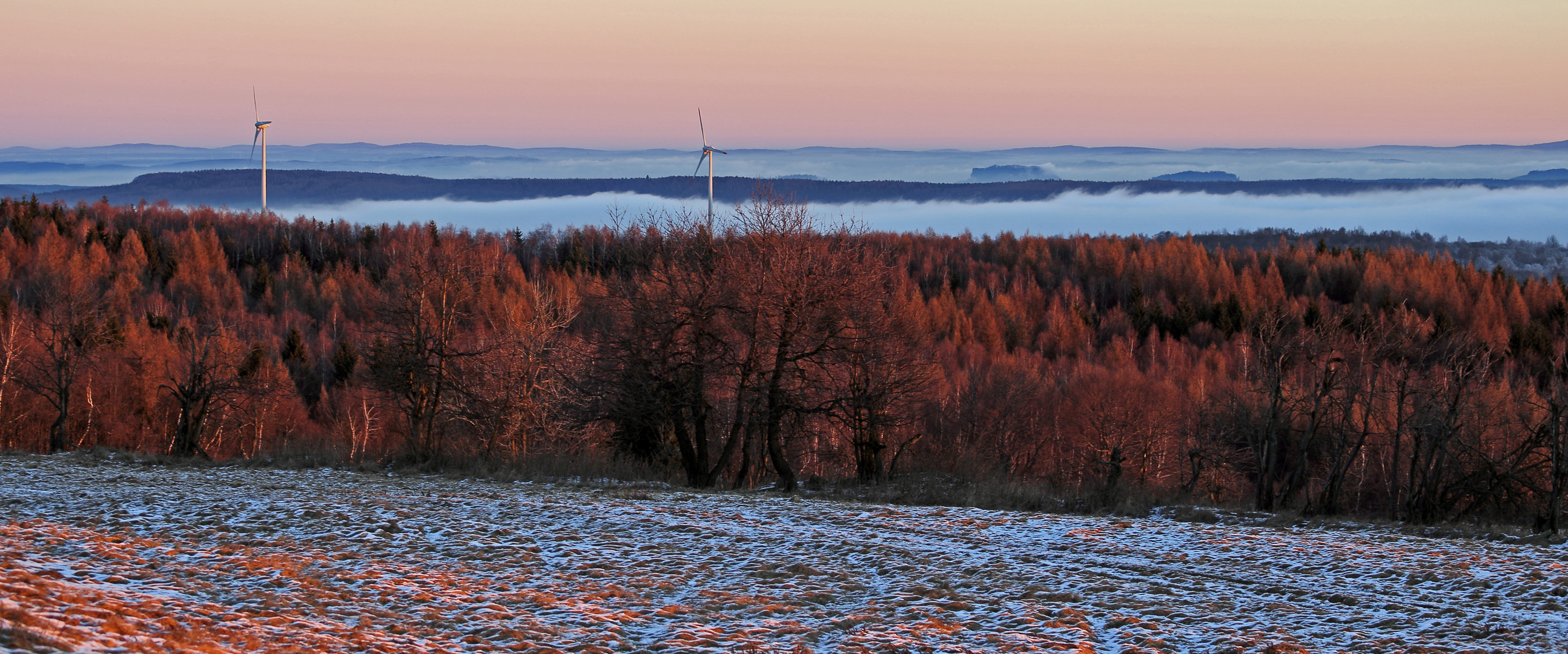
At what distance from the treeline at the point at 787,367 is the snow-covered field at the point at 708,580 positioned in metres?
8.47

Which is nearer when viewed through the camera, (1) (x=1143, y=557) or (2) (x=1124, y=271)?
(1) (x=1143, y=557)

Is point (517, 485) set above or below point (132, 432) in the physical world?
above

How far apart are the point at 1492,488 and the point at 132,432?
8097 cm

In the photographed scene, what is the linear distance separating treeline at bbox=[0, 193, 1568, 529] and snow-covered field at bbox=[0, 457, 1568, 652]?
847cm

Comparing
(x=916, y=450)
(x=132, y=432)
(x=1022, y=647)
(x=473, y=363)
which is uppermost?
(x=1022, y=647)

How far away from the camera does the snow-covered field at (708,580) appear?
10008 mm

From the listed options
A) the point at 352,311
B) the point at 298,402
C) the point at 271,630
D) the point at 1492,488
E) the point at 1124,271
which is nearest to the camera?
the point at 271,630

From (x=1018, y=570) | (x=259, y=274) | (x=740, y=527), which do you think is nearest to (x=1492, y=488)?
(x=1018, y=570)

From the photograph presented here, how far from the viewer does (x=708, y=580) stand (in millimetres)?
13078

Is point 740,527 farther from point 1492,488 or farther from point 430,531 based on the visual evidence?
point 1492,488

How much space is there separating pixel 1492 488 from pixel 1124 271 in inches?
6059

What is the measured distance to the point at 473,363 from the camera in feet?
149

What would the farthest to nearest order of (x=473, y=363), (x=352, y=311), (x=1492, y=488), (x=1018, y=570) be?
(x=352, y=311) → (x=473, y=363) → (x=1492, y=488) → (x=1018, y=570)

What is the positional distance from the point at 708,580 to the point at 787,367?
16.6 meters
